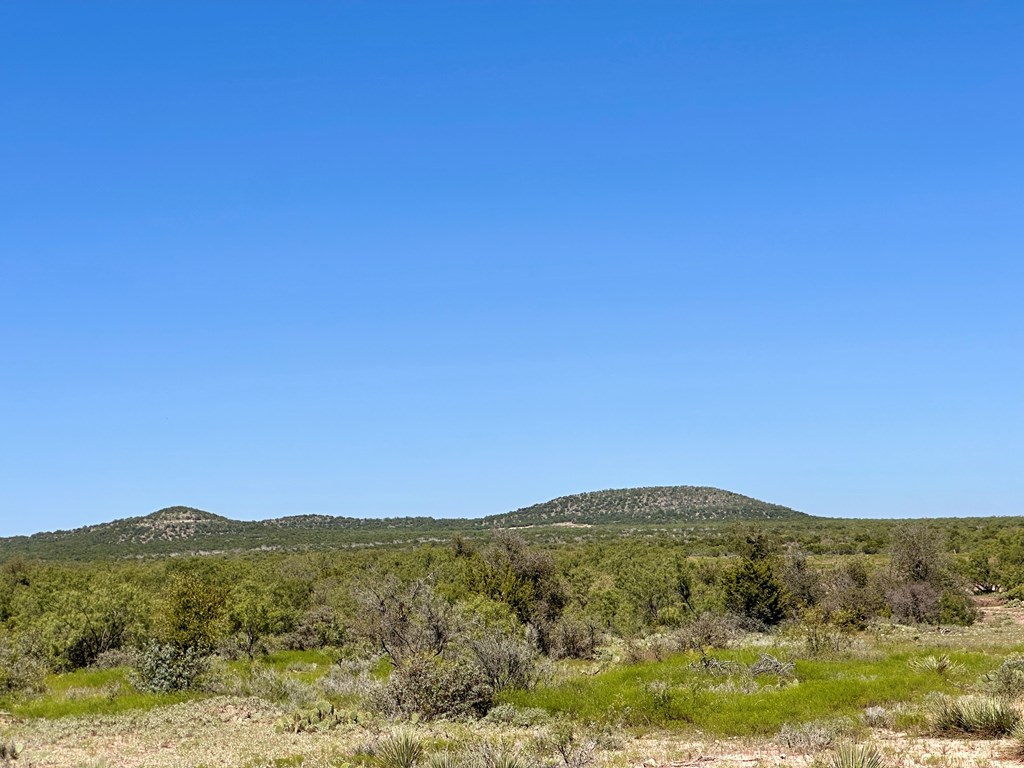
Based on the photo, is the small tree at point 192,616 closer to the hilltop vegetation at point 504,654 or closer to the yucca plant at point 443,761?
the hilltop vegetation at point 504,654

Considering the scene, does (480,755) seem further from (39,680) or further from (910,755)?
(39,680)

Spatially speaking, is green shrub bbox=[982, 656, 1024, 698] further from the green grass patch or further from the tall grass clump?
the green grass patch

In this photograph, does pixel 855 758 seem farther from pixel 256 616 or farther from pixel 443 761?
pixel 256 616

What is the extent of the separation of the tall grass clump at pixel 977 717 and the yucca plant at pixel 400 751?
9.04 metres

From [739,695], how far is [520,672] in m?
5.75

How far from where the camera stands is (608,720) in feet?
57.3

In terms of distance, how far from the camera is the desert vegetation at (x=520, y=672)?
1494cm

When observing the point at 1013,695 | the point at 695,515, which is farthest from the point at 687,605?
the point at 695,515

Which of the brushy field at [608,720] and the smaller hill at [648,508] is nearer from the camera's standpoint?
the brushy field at [608,720]

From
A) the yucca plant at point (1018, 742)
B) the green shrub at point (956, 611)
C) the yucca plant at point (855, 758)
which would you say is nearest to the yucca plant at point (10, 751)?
the yucca plant at point (855, 758)

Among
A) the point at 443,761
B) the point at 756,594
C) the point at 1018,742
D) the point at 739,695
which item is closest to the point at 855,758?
the point at 1018,742

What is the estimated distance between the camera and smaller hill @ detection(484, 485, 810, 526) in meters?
166

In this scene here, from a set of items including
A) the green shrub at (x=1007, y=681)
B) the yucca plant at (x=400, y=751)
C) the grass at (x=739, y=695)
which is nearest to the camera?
the yucca plant at (x=400, y=751)

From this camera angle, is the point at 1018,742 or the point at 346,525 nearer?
the point at 1018,742
